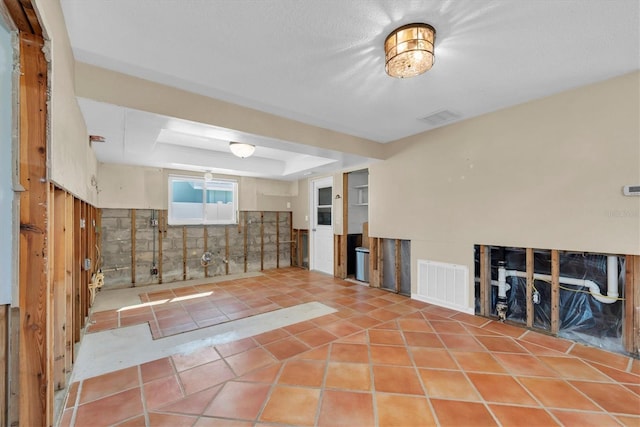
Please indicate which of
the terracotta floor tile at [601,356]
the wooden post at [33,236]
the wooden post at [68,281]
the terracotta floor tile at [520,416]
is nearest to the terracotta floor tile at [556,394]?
the terracotta floor tile at [520,416]

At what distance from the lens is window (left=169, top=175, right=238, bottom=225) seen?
5.40 metres

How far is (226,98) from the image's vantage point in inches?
109

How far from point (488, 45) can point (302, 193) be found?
5.05 m

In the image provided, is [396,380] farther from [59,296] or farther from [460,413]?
[59,296]

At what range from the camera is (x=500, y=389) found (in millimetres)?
1925

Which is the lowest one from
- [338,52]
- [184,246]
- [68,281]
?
[184,246]

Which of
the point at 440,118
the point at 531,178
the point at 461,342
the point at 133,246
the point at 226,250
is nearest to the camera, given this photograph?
the point at 461,342

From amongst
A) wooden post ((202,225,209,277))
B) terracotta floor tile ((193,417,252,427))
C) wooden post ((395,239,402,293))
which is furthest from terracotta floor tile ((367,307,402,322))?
wooden post ((202,225,209,277))

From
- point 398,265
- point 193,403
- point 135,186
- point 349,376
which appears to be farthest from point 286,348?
point 135,186

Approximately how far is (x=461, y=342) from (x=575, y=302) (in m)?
1.33

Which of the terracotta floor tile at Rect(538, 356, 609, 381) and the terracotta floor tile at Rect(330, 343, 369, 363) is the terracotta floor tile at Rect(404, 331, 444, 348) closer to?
the terracotta floor tile at Rect(330, 343, 369, 363)

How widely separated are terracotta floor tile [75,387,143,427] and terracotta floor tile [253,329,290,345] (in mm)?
1076

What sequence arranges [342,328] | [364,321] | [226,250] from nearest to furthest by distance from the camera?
[342,328]
[364,321]
[226,250]

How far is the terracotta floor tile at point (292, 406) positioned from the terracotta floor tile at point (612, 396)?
6.33 feet
